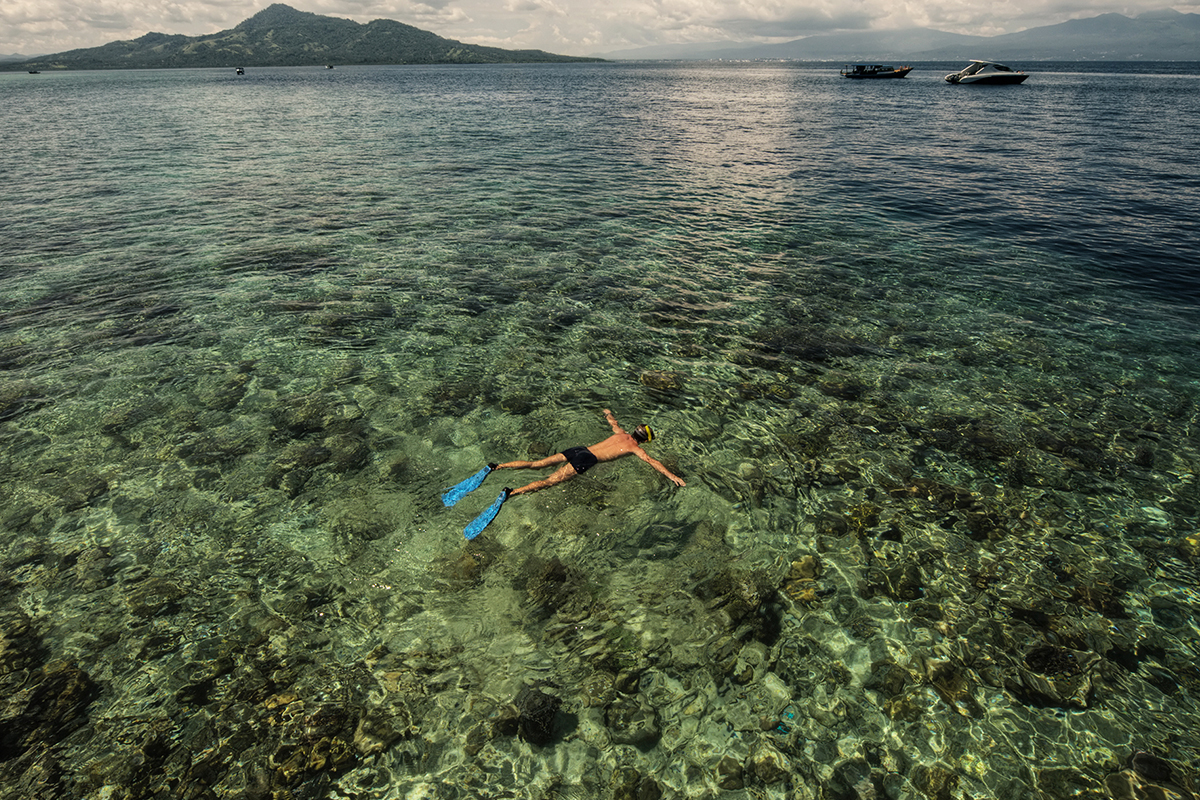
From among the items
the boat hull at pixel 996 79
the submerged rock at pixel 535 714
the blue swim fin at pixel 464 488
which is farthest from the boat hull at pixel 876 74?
the submerged rock at pixel 535 714

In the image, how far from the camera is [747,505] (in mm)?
10344

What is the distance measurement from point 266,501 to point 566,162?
1527 inches

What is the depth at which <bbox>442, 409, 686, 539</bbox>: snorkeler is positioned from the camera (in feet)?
32.6

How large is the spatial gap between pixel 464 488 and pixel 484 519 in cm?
97

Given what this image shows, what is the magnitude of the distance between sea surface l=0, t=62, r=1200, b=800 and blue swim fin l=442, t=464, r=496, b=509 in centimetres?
28

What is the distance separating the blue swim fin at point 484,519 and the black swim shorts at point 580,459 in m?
1.46

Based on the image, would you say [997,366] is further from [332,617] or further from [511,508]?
[332,617]

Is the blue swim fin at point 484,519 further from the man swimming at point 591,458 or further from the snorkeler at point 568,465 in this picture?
the man swimming at point 591,458

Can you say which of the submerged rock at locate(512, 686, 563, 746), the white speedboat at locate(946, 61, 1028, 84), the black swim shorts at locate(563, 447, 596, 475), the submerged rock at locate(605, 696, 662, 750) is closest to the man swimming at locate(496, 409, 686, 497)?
the black swim shorts at locate(563, 447, 596, 475)

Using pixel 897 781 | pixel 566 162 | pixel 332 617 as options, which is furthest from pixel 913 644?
pixel 566 162

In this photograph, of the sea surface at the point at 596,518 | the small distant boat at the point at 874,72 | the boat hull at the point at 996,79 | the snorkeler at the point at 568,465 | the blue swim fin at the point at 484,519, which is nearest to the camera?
the sea surface at the point at 596,518

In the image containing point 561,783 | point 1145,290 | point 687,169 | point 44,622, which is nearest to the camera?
point 561,783

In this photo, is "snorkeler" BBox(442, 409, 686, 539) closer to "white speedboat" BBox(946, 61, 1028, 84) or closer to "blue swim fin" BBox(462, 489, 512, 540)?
"blue swim fin" BBox(462, 489, 512, 540)

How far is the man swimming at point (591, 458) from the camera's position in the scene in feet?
35.0
